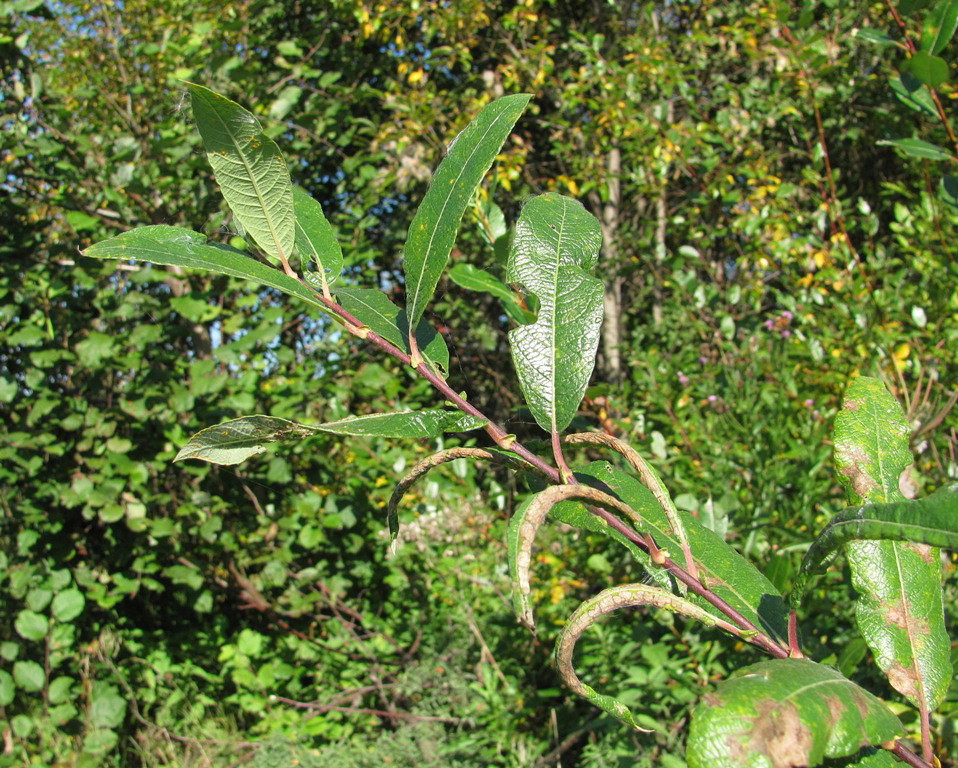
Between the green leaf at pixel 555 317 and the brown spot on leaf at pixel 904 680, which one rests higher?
the green leaf at pixel 555 317

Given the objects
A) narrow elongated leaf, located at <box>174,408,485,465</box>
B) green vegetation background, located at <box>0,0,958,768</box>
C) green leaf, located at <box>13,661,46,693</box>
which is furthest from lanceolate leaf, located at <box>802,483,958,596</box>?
green leaf, located at <box>13,661,46,693</box>

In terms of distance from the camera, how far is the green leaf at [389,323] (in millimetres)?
619

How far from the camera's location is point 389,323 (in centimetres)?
64

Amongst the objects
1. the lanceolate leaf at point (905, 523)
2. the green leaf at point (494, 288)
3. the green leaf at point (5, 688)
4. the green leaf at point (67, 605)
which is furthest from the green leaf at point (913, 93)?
the green leaf at point (5, 688)

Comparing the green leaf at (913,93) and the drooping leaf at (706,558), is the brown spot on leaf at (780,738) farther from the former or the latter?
the green leaf at (913,93)

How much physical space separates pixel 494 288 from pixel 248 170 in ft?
1.01

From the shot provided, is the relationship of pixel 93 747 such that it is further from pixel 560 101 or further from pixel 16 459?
pixel 560 101

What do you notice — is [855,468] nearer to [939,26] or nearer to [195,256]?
[195,256]

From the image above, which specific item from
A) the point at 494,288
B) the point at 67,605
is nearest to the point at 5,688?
the point at 67,605

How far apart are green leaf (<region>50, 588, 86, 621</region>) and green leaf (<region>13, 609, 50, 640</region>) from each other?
0.05 meters

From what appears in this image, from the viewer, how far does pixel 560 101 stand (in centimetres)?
469

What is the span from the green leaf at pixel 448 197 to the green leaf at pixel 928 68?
2.51 ft

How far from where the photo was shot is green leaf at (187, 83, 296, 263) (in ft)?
1.78

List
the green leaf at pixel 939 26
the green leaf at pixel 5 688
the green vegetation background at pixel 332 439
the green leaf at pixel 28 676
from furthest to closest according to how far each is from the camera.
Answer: the green leaf at pixel 28 676 → the green leaf at pixel 5 688 → the green vegetation background at pixel 332 439 → the green leaf at pixel 939 26
